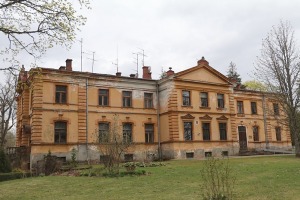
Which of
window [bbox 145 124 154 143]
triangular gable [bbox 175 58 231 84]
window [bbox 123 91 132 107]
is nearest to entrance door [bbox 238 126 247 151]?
triangular gable [bbox 175 58 231 84]

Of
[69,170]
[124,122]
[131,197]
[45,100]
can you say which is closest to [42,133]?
[45,100]

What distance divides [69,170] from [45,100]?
7152 millimetres

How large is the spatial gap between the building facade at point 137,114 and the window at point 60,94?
0.08 m

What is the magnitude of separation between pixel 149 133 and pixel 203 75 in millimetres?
8335

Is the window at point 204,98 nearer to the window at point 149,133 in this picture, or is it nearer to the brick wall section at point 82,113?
the window at point 149,133

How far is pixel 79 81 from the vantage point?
30.7 metres

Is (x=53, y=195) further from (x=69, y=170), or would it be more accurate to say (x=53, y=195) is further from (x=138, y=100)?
(x=138, y=100)

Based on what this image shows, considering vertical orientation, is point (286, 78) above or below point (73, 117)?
above

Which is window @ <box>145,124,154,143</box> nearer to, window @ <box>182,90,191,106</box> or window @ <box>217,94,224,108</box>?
window @ <box>182,90,191,106</box>

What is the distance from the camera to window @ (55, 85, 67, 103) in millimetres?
29719

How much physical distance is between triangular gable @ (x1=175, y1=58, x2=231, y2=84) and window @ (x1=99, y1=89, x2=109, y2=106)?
7315 millimetres

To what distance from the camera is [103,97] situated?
32.1 metres

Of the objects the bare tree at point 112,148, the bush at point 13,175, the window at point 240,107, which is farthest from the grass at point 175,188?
the window at point 240,107

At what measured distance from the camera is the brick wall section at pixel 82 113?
3000 cm
